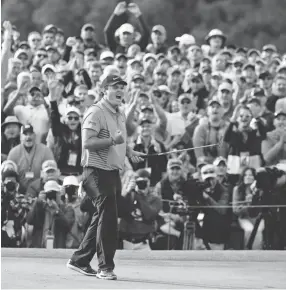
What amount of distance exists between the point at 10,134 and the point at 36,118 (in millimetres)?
595

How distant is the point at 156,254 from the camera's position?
44.9 feet

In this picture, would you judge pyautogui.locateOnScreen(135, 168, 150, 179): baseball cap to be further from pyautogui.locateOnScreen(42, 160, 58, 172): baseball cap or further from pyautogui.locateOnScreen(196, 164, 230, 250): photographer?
pyautogui.locateOnScreen(42, 160, 58, 172): baseball cap

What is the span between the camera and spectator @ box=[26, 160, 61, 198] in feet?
51.2

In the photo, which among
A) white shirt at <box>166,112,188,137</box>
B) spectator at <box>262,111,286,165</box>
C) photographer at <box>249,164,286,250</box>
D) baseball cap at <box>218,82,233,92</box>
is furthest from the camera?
baseball cap at <box>218,82,233,92</box>

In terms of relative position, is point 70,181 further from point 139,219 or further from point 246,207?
point 246,207

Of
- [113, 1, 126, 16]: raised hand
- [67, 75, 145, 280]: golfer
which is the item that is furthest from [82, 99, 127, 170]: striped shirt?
[113, 1, 126, 16]: raised hand

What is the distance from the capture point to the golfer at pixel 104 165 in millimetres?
11039

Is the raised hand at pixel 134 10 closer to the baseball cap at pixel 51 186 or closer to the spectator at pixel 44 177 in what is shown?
the spectator at pixel 44 177

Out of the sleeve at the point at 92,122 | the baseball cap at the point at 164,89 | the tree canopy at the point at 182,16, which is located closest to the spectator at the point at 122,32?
the baseball cap at the point at 164,89

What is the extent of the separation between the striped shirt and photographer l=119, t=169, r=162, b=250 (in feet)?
12.7

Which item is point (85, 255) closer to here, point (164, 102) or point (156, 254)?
point (156, 254)

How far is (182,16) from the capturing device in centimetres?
3875

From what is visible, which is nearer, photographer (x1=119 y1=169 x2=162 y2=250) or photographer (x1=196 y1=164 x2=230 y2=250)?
photographer (x1=119 y1=169 x2=162 y2=250)

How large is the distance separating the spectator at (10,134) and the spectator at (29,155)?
0.88 metres
